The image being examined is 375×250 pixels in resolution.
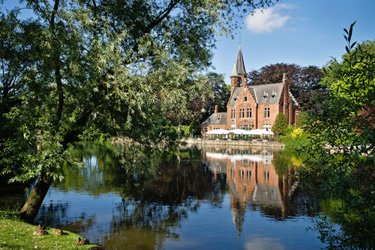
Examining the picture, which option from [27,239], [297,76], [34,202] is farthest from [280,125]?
[27,239]

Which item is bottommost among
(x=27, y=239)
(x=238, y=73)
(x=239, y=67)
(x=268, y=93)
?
(x=27, y=239)

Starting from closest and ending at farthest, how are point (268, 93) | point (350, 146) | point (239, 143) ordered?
point (350, 146)
point (239, 143)
point (268, 93)

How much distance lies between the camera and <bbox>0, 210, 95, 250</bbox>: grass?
782cm

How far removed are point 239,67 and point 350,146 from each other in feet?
236

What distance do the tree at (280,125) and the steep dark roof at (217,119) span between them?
15.4 meters

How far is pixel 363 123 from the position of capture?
4641 millimetres

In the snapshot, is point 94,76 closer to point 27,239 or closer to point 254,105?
point 27,239

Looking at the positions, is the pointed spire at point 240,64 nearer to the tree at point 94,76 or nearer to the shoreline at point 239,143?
the shoreline at point 239,143

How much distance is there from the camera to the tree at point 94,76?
911cm

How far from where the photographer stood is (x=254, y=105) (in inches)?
2650

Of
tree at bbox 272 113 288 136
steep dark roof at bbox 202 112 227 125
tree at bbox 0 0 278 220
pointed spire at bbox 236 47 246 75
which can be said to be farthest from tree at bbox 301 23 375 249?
pointed spire at bbox 236 47 246 75

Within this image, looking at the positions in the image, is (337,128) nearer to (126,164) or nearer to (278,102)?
(126,164)

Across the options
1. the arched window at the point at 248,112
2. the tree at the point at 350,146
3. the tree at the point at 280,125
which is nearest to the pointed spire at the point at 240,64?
the arched window at the point at 248,112

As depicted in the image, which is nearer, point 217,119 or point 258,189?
point 258,189
